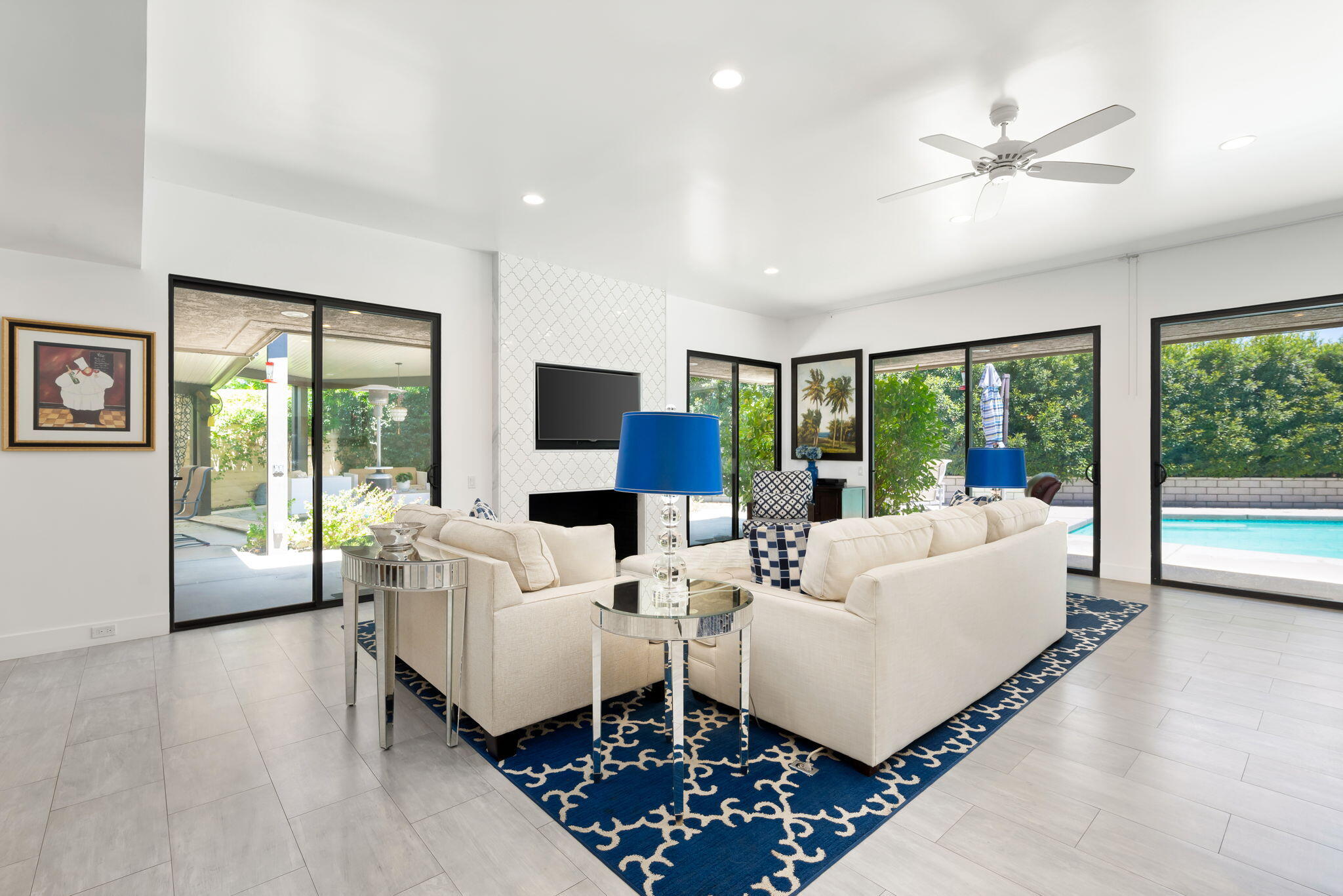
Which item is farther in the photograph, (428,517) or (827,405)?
(827,405)

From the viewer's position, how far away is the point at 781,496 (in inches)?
254

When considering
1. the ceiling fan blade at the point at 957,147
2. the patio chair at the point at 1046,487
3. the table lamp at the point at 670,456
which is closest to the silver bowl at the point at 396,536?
the table lamp at the point at 670,456

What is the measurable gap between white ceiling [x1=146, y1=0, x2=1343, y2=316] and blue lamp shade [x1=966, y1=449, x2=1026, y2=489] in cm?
177

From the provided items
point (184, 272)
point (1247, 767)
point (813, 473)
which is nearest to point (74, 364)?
point (184, 272)

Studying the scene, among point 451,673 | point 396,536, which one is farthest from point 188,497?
point 451,673

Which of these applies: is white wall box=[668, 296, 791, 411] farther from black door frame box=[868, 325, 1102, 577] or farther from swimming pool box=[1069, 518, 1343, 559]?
swimming pool box=[1069, 518, 1343, 559]

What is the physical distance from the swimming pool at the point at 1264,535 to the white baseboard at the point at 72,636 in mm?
7713

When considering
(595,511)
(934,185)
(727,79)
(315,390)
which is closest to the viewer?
(727,79)

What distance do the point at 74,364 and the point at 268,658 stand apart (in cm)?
214

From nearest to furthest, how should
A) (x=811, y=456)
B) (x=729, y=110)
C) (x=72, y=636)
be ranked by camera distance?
(x=729, y=110) → (x=72, y=636) → (x=811, y=456)

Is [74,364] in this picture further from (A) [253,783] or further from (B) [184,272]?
(A) [253,783]

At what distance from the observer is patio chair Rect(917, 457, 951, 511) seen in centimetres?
670

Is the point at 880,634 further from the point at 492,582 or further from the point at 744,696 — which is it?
the point at 492,582

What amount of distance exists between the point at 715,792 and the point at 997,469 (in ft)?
11.1
